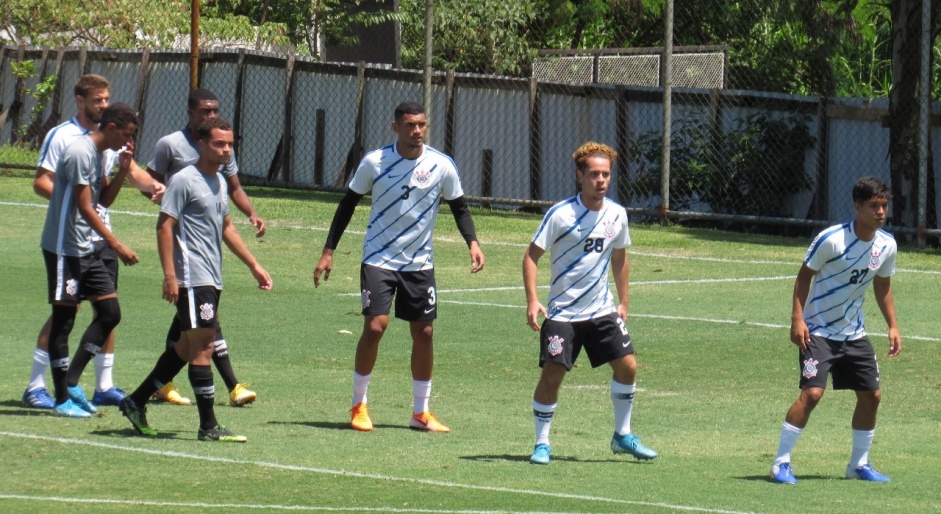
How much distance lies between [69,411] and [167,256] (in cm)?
144

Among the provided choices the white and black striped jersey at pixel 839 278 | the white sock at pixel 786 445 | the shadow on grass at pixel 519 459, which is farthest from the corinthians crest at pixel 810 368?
the shadow on grass at pixel 519 459

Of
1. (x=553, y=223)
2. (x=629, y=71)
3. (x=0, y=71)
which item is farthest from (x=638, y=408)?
(x=0, y=71)

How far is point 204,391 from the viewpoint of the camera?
338 inches

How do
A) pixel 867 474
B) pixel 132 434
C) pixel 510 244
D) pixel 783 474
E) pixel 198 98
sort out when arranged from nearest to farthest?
pixel 783 474 < pixel 867 474 < pixel 132 434 < pixel 198 98 < pixel 510 244

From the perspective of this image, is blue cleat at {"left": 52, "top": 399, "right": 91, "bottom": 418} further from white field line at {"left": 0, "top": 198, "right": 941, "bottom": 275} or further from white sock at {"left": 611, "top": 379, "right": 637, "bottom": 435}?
white field line at {"left": 0, "top": 198, "right": 941, "bottom": 275}

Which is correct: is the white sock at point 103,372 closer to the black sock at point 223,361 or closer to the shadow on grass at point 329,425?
the black sock at point 223,361

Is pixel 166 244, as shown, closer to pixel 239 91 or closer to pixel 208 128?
pixel 208 128

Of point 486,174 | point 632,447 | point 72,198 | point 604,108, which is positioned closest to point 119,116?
point 72,198

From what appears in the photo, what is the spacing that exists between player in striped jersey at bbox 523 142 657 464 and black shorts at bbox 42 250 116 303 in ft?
8.47

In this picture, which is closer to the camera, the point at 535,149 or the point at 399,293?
the point at 399,293

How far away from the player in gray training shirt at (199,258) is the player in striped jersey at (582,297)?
65.5 inches

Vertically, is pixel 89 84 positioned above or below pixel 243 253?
above

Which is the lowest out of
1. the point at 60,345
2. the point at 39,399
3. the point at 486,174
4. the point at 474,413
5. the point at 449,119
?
the point at 474,413

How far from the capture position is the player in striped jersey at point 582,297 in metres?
8.38
